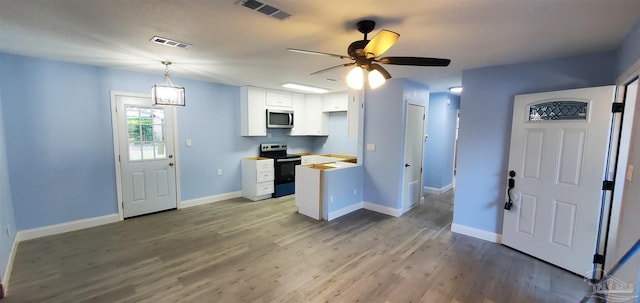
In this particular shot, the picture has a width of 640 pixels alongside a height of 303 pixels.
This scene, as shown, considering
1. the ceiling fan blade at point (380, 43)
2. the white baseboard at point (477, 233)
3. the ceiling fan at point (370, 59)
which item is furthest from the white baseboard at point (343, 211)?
the ceiling fan blade at point (380, 43)

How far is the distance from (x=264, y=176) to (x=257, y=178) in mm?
164

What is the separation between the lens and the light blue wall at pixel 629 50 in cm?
204

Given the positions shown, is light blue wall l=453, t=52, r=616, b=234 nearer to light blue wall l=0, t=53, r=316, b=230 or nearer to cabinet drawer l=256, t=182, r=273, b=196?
cabinet drawer l=256, t=182, r=273, b=196

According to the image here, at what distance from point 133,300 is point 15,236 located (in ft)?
7.86

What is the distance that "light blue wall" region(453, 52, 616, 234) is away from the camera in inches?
120

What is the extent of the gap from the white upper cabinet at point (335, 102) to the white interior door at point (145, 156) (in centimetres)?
332

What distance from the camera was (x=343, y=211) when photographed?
4496mm

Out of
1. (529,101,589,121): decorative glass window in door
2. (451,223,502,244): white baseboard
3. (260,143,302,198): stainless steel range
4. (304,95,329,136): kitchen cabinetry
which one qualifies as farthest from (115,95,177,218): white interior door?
(529,101,589,121): decorative glass window in door

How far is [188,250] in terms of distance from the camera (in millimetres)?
3174

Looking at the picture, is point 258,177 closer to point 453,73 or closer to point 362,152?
point 362,152

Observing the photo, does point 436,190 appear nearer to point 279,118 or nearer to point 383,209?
point 383,209

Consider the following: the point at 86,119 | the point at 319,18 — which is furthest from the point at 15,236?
the point at 319,18

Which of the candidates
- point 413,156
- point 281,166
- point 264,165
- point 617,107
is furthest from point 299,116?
point 617,107

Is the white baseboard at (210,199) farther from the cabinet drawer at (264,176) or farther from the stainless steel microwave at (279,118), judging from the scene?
the stainless steel microwave at (279,118)
